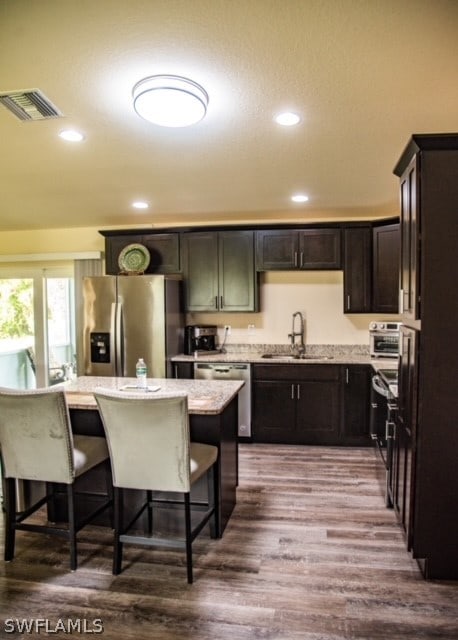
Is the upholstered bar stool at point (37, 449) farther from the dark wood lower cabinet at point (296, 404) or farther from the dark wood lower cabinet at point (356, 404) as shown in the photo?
the dark wood lower cabinet at point (356, 404)

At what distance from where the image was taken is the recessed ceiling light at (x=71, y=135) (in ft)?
8.55

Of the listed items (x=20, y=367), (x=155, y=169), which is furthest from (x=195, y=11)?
(x=20, y=367)

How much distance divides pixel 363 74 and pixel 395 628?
2573 millimetres

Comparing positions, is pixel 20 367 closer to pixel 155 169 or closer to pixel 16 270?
pixel 16 270

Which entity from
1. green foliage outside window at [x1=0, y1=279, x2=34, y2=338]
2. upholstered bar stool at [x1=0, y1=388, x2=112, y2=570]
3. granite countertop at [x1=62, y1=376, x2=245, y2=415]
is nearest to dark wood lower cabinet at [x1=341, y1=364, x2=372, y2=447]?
granite countertop at [x1=62, y1=376, x2=245, y2=415]

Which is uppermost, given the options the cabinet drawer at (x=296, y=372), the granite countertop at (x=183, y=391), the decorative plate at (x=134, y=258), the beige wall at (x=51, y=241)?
the beige wall at (x=51, y=241)

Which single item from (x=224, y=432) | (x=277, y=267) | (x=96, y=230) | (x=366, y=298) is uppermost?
(x=96, y=230)

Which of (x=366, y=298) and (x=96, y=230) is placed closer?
(x=366, y=298)

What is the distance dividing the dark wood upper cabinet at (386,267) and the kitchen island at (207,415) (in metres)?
2.16

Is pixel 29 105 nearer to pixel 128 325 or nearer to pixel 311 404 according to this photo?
pixel 128 325

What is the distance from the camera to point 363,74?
1942 millimetres

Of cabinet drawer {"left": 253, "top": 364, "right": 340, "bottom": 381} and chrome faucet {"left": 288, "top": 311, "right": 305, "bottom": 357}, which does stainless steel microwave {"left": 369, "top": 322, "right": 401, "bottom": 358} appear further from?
chrome faucet {"left": 288, "top": 311, "right": 305, "bottom": 357}

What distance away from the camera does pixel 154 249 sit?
16.5 feet

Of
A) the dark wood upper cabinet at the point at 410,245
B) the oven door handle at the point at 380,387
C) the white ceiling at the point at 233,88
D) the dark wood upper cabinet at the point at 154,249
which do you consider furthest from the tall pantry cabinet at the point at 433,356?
the dark wood upper cabinet at the point at 154,249
